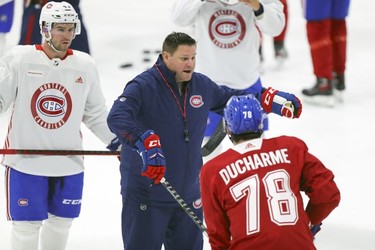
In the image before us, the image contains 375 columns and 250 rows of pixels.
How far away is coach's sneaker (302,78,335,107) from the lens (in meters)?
6.95

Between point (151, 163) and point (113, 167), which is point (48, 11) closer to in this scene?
point (151, 163)

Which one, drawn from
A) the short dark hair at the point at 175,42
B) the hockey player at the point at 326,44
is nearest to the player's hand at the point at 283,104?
the short dark hair at the point at 175,42

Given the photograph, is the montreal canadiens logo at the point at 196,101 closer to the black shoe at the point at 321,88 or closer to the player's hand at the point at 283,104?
the player's hand at the point at 283,104

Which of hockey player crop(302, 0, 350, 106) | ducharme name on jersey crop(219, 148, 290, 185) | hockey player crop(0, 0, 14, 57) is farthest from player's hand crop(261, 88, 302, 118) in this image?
hockey player crop(0, 0, 14, 57)

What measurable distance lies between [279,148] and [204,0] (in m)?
2.09

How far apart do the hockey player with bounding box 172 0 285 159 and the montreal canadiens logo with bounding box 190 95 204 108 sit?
1.29m

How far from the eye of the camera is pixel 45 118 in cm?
390

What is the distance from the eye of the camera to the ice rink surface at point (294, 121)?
15.9 feet

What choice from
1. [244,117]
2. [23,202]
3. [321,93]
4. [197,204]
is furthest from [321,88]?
[244,117]

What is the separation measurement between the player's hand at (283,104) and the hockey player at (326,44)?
10.2 ft

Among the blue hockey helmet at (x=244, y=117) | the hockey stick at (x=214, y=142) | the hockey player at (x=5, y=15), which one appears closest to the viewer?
the blue hockey helmet at (x=244, y=117)

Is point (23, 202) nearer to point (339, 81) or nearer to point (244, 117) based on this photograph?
point (244, 117)

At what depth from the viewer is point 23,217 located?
3.88 m

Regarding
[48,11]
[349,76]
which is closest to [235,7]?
[48,11]
